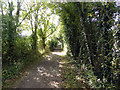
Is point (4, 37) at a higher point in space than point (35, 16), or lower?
lower

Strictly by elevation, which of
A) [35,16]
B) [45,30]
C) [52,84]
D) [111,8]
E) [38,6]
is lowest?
[52,84]

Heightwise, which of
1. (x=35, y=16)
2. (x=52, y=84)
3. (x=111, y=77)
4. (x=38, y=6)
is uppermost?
(x=38, y=6)

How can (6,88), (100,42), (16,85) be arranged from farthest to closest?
1. (16,85)
2. (6,88)
3. (100,42)

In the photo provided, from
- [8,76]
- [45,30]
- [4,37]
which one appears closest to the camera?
[8,76]

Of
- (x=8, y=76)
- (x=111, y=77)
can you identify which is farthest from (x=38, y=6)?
(x=111, y=77)

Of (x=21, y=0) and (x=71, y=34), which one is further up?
(x=21, y=0)

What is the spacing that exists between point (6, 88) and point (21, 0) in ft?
26.5

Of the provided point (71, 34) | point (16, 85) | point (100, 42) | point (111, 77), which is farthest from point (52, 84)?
point (71, 34)

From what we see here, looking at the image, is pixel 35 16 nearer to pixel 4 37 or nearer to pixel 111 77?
pixel 4 37

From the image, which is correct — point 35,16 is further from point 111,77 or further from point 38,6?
point 111,77

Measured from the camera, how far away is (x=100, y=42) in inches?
125

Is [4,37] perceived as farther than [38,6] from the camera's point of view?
No

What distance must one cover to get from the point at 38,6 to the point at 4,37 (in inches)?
218

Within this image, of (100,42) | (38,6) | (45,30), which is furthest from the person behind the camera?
(45,30)
